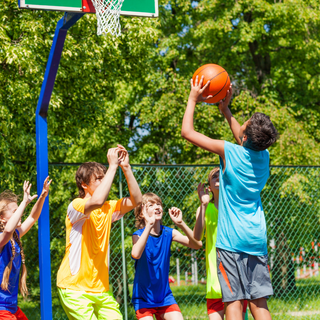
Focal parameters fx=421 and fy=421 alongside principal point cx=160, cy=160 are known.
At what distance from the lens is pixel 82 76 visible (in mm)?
8820

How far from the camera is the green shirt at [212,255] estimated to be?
402cm

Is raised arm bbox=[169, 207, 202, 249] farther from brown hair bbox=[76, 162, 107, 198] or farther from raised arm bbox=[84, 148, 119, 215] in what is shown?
raised arm bbox=[84, 148, 119, 215]

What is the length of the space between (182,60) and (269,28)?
286 centimetres

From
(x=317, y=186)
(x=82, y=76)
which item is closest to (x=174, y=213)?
(x=317, y=186)

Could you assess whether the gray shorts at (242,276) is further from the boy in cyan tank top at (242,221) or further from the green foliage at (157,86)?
the green foliage at (157,86)

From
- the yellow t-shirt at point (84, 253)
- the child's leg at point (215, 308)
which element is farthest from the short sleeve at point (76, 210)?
the child's leg at point (215, 308)

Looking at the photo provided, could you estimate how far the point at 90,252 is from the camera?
3.30 m

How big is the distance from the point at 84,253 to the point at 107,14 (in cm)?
228

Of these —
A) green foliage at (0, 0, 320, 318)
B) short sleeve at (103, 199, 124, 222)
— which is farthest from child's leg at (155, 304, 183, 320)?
green foliage at (0, 0, 320, 318)

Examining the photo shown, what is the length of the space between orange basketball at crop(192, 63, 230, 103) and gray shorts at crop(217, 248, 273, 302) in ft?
4.22

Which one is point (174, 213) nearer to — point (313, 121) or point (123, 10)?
point (123, 10)

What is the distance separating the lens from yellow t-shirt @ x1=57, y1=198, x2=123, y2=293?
320cm

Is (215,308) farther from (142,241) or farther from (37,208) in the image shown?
(37,208)

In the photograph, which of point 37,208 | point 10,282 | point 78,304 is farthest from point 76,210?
point 10,282
